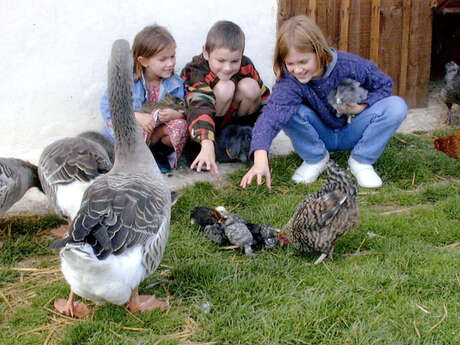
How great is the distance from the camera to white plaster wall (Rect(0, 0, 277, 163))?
539 centimetres

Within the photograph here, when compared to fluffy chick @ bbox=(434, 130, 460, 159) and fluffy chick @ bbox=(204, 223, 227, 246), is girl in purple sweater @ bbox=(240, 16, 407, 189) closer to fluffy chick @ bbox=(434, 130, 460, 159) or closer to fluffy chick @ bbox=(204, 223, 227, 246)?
fluffy chick @ bbox=(434, 130, 460, 159)

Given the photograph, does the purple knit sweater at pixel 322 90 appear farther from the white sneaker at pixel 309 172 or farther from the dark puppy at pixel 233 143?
the dark puppy at pixel 233 143

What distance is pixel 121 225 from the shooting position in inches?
113

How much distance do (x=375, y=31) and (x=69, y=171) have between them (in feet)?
16.1

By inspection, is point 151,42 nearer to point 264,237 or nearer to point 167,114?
point 167,114

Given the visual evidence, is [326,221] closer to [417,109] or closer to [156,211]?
[156,211]

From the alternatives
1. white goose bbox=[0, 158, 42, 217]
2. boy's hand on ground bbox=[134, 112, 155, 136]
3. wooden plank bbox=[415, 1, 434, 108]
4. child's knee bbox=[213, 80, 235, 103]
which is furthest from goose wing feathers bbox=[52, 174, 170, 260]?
wooden plank bbox=[415, 1, 434, 108]

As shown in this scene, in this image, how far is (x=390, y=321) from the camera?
2.90 m

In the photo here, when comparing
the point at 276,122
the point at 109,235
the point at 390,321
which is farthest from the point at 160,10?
the point at 390,321

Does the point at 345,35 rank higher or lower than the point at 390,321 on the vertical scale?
higher

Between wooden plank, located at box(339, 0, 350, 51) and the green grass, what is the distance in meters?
2.94

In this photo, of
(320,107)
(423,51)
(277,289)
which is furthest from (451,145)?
(277,289)

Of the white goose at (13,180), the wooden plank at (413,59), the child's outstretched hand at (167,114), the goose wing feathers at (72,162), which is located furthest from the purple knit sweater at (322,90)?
the wooden plank at (413,59)

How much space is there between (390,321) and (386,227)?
4.49 ft
